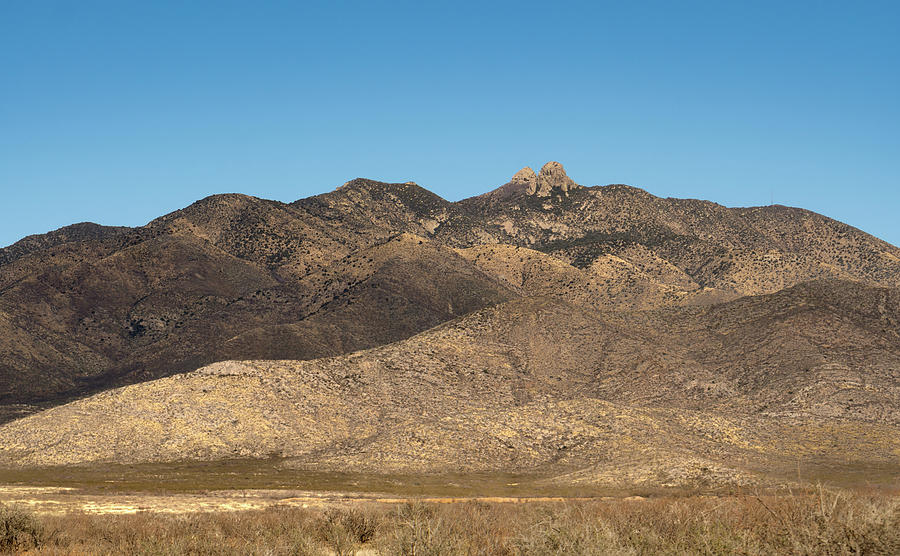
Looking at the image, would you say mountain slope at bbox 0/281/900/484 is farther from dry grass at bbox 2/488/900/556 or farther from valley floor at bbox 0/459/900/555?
dry grass at bbox 2/488/900/556

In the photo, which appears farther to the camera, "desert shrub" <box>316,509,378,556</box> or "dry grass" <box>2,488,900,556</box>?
"desert shrub" <box>316,509,378,556</box>

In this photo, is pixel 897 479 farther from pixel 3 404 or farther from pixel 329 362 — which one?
pixel 3 404

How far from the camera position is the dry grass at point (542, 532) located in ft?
71.5

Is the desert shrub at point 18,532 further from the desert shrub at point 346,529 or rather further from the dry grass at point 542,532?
the desert shrub at point 346,529

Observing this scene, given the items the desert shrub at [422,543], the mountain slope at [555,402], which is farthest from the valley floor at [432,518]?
the mountain slope at [555,402]

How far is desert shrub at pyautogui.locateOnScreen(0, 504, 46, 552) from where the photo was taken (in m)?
Answer: 34.5

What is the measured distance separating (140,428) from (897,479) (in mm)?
71828

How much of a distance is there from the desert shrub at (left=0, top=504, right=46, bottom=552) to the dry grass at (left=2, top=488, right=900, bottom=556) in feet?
0.31

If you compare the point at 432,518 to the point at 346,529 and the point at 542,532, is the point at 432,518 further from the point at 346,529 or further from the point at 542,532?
the point at 542,532

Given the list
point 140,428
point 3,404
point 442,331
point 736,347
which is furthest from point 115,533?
point 3,404

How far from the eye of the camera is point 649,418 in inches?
3706

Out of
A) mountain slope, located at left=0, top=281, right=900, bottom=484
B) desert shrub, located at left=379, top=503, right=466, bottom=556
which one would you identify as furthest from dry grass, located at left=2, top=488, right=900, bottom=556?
mountain slope, located at left=0, top=281, right=900, bottom=484

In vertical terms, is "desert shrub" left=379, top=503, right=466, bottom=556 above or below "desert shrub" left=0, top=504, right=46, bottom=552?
above

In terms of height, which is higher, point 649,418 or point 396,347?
point 396,347
